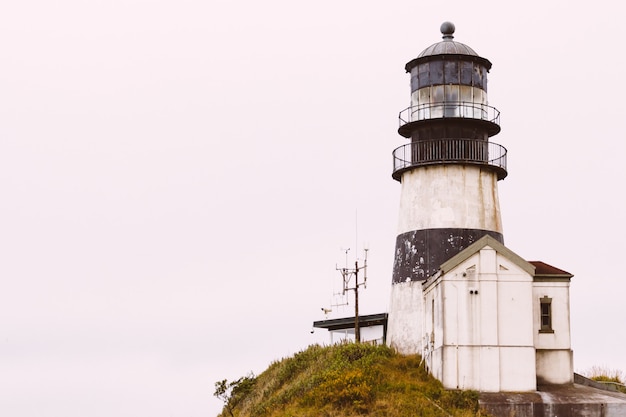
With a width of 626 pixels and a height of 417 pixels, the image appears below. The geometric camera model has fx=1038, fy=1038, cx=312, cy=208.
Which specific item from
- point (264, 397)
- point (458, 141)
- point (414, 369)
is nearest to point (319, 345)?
point (264, 397)

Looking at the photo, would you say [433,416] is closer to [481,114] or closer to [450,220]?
[450,220]

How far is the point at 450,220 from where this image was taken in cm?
3312

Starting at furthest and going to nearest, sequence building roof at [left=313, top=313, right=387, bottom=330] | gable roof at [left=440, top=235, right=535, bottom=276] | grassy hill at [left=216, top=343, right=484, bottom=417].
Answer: building roof at [left=313, top=313, right=387, bottom=330] < gable roof at [left=440, top=235, right=535, bottom=276] < grassy hill at [left=216, top=343, right=484, bottom=417]

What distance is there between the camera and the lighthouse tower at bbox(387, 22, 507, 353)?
33.1m

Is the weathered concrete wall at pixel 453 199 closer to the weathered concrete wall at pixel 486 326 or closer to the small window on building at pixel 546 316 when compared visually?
the small window on building at pixel 546 316

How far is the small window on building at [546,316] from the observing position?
30.8 meters

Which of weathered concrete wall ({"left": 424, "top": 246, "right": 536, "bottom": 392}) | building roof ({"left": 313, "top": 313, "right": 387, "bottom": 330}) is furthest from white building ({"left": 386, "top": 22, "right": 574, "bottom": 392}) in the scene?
building roof ({"left": 313, "top": 313, "right": 387, "bottom": 330})

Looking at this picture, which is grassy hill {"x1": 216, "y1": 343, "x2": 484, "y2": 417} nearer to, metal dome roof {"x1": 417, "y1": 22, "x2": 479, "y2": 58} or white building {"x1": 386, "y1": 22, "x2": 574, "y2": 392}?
white building {"x1": 386, "y1": 22, "x2": 574, "y2": 392}

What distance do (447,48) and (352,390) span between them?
12.4m

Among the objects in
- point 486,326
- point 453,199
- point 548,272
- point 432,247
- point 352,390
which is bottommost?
point 352,390

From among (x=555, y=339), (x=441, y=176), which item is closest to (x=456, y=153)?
(x=441, y=176)

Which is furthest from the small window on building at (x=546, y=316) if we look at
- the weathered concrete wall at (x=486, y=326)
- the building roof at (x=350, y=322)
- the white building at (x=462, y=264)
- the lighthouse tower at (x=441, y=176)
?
the building roof at (x=350, y=322)

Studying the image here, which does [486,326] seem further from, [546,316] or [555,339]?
Answer: [555,339]

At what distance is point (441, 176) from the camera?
33438 millimetres
